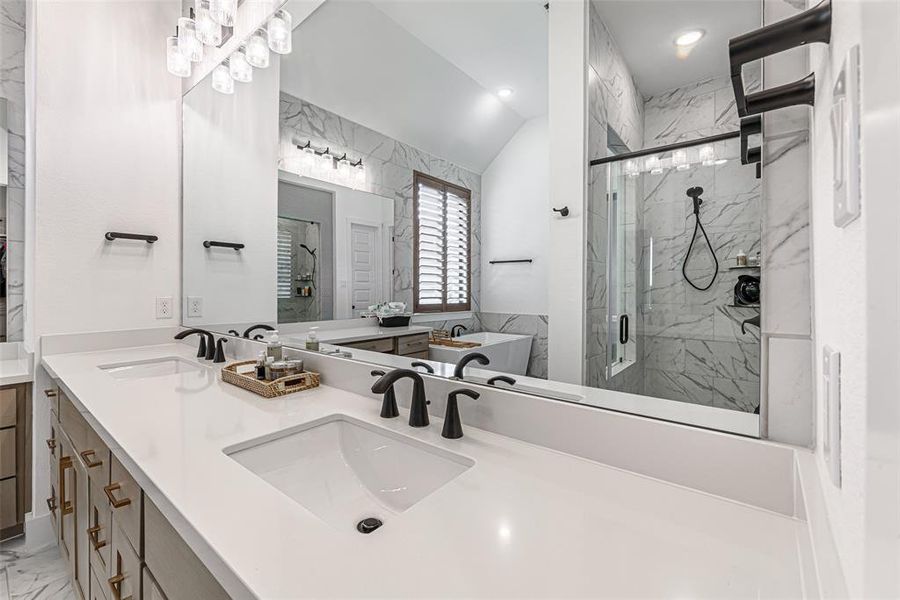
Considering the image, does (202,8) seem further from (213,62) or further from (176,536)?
(176,536)

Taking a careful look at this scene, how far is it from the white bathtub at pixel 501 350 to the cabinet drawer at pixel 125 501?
726 mm

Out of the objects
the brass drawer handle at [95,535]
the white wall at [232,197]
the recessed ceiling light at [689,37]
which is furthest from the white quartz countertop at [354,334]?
the recessed ceiling light at [689,37]

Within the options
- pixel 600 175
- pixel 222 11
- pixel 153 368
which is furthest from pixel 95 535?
pixel 222 11

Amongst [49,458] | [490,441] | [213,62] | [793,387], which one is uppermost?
[213,62]

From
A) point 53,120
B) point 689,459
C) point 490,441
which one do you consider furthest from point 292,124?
point 689,459

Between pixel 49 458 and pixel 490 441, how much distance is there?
2.17 metres

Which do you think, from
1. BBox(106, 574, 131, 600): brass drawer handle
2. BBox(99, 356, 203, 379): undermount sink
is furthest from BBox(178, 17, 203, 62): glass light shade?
BBox(106, 574, 131, 600): brass drawer handle

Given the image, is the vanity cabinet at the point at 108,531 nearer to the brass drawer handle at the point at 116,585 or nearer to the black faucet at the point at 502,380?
the brass drawer handle at the point at 116,585

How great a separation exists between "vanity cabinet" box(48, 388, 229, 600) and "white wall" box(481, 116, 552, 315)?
0.74m

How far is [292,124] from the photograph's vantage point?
160cm

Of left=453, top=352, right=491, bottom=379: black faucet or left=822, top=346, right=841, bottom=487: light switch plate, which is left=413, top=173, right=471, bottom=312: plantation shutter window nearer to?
left=453, top=352, right=491, bottom=379: black faucet

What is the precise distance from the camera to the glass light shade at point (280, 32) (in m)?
1.67

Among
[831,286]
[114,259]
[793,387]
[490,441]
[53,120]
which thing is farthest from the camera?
[114,259]

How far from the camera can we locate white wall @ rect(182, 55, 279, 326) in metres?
1.78
